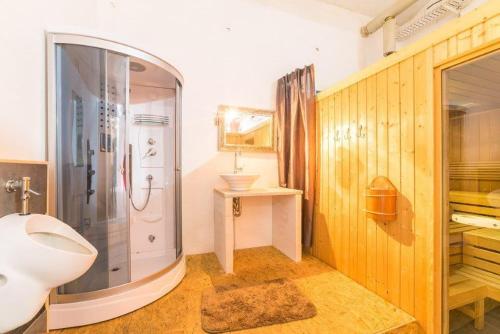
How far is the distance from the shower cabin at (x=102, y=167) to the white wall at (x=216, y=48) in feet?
0.82

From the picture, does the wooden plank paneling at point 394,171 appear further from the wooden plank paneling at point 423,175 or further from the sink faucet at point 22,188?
the sink faucet at point 22,188

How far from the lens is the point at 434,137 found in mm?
1339

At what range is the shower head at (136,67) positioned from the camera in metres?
1.74

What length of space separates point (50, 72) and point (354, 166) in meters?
2.28

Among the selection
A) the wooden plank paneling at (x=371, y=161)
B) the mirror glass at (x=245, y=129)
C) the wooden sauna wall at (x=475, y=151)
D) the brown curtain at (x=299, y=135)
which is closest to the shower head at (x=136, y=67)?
the mirror glass at (x=245, y=129)

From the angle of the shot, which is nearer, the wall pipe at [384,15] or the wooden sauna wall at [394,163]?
the wooden sauna wall at [394,163]

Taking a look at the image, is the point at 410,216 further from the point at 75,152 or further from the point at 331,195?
the point at 75,152

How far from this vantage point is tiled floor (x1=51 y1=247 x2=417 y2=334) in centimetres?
136

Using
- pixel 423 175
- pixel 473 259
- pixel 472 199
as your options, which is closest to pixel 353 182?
pixel 423 175

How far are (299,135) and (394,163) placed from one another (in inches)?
41.3

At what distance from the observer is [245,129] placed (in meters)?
2.65

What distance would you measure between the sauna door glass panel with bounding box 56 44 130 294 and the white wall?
0.34 m

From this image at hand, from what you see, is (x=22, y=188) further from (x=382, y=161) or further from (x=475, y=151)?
(x=475, y=151)

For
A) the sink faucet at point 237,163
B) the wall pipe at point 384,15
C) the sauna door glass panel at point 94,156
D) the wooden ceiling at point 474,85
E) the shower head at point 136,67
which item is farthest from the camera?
the sink faucet at point 237,163
